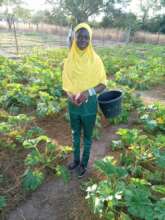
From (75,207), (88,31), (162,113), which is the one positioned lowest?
(75,207)

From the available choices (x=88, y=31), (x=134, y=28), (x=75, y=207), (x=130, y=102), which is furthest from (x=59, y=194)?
(x=134, y=28)

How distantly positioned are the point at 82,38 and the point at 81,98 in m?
0.63

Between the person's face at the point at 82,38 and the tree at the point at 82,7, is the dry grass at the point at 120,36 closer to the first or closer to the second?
the tree at the point at 82,7

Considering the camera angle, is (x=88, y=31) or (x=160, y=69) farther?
(x=160, y=69)

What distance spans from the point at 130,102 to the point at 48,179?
274 centimetres

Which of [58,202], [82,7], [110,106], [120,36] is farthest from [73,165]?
[82,7]

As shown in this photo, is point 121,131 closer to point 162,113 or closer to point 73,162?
point 73,162

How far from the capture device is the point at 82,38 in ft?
8.80

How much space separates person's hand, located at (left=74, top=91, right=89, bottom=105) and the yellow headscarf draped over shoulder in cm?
5

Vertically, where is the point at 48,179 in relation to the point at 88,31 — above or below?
below

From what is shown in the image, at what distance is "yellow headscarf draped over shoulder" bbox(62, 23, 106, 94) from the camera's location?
2764mm

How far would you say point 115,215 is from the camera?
2.52 metres

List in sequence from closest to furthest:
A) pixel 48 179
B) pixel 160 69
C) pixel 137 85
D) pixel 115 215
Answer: pixel 115 215 → pixel 48 179 → pixel 137 85 → pixel 160 69

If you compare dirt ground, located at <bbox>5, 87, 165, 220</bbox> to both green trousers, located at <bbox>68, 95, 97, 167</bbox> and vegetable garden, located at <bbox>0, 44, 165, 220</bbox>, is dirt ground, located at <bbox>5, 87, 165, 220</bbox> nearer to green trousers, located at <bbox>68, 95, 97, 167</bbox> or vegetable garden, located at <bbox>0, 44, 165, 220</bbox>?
vegetable garden, located at <bbox>0, 44, 165, 220</bbox>
